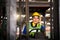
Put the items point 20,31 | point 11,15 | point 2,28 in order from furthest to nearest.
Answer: point 20,31 < point 2,28 < point 11,15

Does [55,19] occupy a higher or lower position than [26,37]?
higher

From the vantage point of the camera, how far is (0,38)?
1.46m

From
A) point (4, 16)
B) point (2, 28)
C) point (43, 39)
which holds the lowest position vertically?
point (43, 39)

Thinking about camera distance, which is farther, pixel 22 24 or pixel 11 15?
pixel 22 24

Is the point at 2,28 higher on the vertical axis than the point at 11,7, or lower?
lower

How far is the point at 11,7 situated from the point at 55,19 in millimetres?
474

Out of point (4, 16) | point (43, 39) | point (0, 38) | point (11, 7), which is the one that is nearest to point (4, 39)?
point (0, 38)

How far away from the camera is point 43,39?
5.27 feet

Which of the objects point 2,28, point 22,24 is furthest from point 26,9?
point 2,28

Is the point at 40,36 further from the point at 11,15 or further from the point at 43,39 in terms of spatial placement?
the point at 11,15

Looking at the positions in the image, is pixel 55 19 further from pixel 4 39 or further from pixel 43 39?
pixel 4 39

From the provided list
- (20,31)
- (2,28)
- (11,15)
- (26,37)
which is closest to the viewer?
(11,15)

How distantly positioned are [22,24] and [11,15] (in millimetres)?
455

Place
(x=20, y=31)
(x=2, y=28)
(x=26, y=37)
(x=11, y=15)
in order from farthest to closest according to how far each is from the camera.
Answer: (x=20, y=31), (x=26, y=37), (x=2, y=28), (x=11, y=15)
